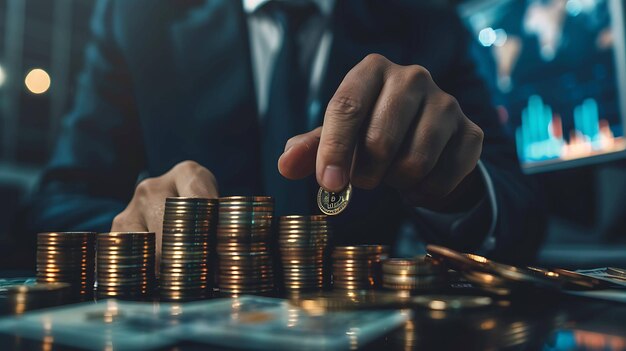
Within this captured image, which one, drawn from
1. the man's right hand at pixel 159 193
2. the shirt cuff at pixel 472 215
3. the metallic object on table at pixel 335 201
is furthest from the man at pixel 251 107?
the metallic object on table at pixel 335 201

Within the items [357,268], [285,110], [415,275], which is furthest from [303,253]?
[285,110]

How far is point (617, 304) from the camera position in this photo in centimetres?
67

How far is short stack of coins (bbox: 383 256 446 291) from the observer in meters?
0.76

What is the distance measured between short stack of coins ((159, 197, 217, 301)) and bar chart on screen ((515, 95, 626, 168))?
5.71ft

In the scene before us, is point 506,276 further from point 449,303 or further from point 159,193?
point 159,193

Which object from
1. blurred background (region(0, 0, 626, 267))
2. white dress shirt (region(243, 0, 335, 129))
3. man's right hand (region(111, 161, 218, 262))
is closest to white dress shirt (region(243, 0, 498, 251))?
white dress shirt (region(243, 0, 335, 129))

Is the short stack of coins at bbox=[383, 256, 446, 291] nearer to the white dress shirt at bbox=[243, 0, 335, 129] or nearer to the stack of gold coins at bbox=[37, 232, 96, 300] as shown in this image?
the stack of gold coins at bbox=[37, 232, 96, 300]

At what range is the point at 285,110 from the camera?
1.90 meters

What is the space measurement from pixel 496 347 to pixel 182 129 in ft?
5.76

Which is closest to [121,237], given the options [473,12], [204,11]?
[204,11]

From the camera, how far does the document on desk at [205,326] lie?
1.47 feet

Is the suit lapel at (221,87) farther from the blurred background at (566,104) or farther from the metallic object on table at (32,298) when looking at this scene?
the metallic object on table at (32,298)

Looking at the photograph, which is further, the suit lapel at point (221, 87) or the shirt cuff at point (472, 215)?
the suit lapel at point (221, 87)

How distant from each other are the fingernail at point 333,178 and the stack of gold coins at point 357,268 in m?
0.11
